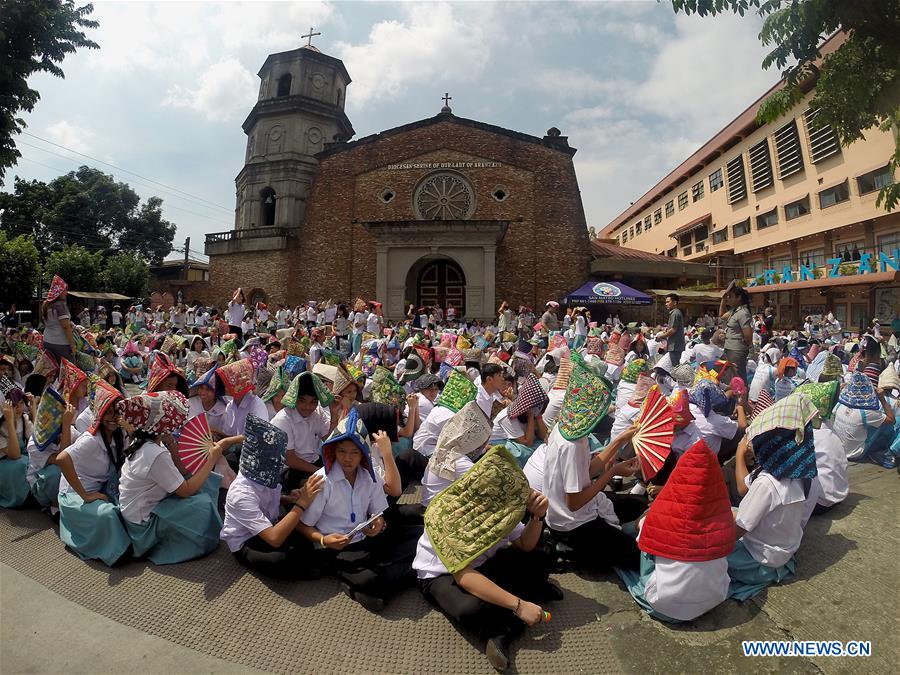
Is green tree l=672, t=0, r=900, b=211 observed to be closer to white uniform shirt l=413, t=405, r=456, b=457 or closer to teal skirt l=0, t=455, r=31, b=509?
white uniform shirt l=413, t=405, r=456, b=457

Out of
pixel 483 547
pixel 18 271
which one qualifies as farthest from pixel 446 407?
pixel 18 271

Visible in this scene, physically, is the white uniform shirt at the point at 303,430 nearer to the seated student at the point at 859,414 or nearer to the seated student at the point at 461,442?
the seated student at the point at 461,442

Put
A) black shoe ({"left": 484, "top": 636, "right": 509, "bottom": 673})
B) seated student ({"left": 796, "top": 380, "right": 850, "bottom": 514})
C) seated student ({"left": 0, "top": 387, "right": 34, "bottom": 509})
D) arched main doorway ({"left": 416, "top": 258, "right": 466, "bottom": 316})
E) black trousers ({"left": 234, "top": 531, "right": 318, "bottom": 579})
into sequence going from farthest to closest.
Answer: arched main doorway ({"left": 416, "top": 258, "right": 466, "bottom": 316}), seated student ({"left": 0, "top": 387, "right": 34, "bottom": 509}), seated student ({"left": 796, "top": 380, "right": 850, "bottom": 514}), black trousers ({"left": 234, "top": 531, "right": 318, "bottom": 579}), black shoe ({"left": 484, "top": 636, "right": 509, "bottom": 673})

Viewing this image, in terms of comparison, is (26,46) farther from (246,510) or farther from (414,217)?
(414,217)

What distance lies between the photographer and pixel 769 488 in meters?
2.84

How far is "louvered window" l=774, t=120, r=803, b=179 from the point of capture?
72.8 ft

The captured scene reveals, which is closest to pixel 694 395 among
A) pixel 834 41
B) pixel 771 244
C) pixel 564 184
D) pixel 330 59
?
pixel 564 184

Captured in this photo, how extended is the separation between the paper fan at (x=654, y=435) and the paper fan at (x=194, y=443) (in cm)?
298

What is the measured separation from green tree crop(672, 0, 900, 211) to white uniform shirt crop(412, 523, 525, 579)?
5256mm

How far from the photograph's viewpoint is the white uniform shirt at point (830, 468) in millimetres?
3678

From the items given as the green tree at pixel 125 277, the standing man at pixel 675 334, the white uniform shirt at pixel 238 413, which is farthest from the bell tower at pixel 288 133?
the white uniform shirt at pixel 238 413

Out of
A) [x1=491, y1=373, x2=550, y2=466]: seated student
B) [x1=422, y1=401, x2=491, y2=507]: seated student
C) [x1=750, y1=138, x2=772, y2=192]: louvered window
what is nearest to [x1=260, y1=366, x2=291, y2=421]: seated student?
[x1=491, y1=373, x2=550, y2=466]: seated student

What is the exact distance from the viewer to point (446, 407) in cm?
439

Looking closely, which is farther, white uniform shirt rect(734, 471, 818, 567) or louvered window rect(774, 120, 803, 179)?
louvered window rect(774, 120, 803, 179)
